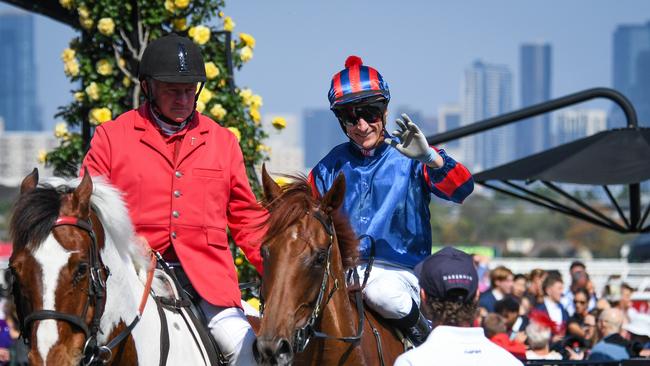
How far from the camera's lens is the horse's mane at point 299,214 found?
4.54m

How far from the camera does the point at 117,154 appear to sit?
15.1ft

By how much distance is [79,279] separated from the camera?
3.76 meters

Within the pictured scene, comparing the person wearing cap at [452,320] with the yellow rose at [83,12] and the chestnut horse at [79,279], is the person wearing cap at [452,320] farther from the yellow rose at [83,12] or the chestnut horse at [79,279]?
the yellow rose at [83,12]

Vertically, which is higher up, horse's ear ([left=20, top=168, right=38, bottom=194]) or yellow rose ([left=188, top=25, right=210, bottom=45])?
yellow rose ([left=188, top=25, right=210, bottom=45])

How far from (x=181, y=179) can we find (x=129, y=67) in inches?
139

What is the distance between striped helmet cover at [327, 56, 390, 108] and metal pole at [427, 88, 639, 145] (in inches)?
128

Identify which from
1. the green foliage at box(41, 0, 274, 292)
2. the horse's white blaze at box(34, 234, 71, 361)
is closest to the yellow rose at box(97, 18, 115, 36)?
the green foliage at box(41, 0, 274, 292)

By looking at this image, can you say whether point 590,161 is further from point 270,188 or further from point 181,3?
point 270,188

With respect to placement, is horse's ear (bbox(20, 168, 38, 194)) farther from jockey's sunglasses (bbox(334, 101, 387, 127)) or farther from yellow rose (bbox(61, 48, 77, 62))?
yellow rose (bbox(61, 48, 77, 62))

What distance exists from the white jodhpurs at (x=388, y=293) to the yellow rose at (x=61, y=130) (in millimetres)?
3632

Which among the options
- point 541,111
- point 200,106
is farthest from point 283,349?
point 541,111

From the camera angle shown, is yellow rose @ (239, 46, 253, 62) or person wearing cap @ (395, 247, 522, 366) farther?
yellow rose @ (239, 46, 253, 62)

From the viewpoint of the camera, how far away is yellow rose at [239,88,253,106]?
26.8 ft

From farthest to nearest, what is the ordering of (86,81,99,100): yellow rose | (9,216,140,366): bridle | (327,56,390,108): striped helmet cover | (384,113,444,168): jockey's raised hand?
(86,81,99,100): yellow rose, (327,56,390,108): striped helmet cover, (384,113,444,168): jockey's raised hand, (9,216,140,366): bridle
